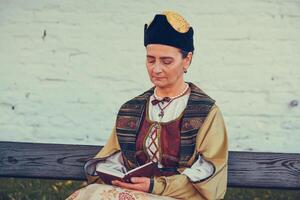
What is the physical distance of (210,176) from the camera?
374cm

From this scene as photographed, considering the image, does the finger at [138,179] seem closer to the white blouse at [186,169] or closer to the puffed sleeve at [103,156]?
the white blouse at [186,169]

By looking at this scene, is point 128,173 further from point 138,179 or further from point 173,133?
point 173,133

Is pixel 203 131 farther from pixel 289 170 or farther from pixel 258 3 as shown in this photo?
pixel 258 3

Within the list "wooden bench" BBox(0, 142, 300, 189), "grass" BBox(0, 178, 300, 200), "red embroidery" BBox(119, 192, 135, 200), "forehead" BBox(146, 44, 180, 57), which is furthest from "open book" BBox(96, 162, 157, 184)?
"grass" BBox(0, 178, 300, 200)

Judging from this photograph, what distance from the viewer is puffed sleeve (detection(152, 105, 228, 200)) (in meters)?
3.68

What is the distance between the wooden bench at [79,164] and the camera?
4.10 metres

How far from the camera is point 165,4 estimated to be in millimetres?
4348

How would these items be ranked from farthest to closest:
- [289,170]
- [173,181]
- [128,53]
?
[128,53]
[289,170]
[173,181]

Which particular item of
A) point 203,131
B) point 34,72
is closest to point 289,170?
point 203,131

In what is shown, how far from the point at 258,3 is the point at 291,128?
2.50 feet

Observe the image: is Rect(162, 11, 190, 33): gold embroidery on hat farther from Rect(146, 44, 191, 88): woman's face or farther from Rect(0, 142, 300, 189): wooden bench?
Rect(0, 142, 300, 189): wooden bench

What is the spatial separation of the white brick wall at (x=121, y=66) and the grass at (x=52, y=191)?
12.6 inches

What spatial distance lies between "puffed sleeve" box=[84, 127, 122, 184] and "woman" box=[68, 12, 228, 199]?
5 cm

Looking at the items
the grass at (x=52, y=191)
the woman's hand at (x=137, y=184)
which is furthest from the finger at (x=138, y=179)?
the grass at (x=52, y=191)
